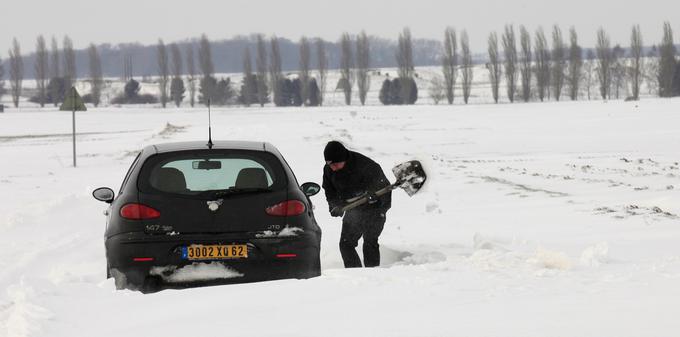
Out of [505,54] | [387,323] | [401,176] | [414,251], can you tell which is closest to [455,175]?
[414,251]

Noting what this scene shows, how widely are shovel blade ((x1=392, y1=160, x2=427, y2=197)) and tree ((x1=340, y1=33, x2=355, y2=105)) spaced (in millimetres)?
106819

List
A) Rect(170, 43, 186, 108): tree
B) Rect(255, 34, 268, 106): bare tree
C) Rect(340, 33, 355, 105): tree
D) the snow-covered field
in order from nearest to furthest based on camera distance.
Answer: the snow-covered field
Rect(340, 33, 355, 105): tree
Rect(255, 34, 268, 106): bare tree
Rect(170, 43, 186, 108): tree

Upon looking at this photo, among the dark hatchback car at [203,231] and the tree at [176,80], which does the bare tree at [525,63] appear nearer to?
the tree at [176,80]

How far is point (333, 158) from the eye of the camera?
7.52 meters

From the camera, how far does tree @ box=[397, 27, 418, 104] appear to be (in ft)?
362

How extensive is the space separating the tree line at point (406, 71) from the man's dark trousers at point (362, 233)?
87.7m

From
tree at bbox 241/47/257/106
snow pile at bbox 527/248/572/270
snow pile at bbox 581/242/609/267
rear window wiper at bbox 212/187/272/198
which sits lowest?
snow pile at bbox 581/242/609/267

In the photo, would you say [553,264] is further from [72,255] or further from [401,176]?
[72,255]

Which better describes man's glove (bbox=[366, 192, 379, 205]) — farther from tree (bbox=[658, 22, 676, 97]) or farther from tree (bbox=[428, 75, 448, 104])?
tree (bbox=[428, 75, 448, 104])

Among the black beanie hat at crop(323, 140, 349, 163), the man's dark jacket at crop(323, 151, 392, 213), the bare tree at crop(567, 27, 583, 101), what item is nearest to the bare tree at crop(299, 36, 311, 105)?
the bare tree at crop(567, 27, 583, 101)

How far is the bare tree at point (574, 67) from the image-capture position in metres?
98.8

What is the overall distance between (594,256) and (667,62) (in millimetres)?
93443

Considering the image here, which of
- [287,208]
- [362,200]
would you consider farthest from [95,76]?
[287,208]

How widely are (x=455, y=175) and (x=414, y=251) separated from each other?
11.2 metres
